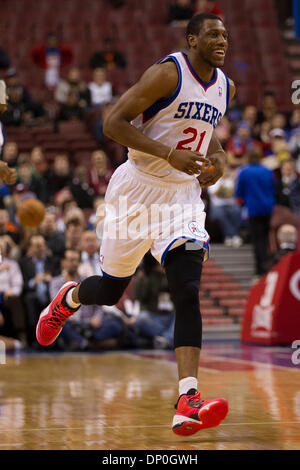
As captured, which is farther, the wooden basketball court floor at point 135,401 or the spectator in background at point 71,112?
the spectator in background at point 71,112

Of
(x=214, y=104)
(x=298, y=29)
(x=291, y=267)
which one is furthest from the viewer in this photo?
(x=291, y=267)

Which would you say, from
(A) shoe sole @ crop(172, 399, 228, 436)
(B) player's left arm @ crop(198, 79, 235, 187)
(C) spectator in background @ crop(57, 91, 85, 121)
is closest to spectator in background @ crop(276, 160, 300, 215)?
(C) spectator in background @ crop(57, 91, 85, 121)

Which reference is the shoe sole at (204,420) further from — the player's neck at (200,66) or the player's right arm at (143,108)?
the player's neck at (200,66)

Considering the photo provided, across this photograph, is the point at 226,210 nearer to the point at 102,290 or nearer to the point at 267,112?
the point at 267,112

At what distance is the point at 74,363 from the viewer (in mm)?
8531

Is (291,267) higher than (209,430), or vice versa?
(291,267)

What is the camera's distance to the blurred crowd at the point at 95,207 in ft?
34.1

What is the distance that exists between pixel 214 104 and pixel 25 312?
647 centimetres

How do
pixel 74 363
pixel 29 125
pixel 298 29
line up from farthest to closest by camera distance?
pixel 29 125
pixel 74 363
pixel 298 29

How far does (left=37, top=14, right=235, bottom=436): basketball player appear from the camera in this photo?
4.17 m

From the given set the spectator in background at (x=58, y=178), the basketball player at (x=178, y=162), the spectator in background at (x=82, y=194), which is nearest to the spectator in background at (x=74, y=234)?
the spectator in background at (x=82, y=194)

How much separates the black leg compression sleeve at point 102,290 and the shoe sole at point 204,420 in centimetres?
121

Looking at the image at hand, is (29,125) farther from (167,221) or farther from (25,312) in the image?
(167,221)

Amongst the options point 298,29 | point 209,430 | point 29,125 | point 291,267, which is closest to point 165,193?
point 209,430
